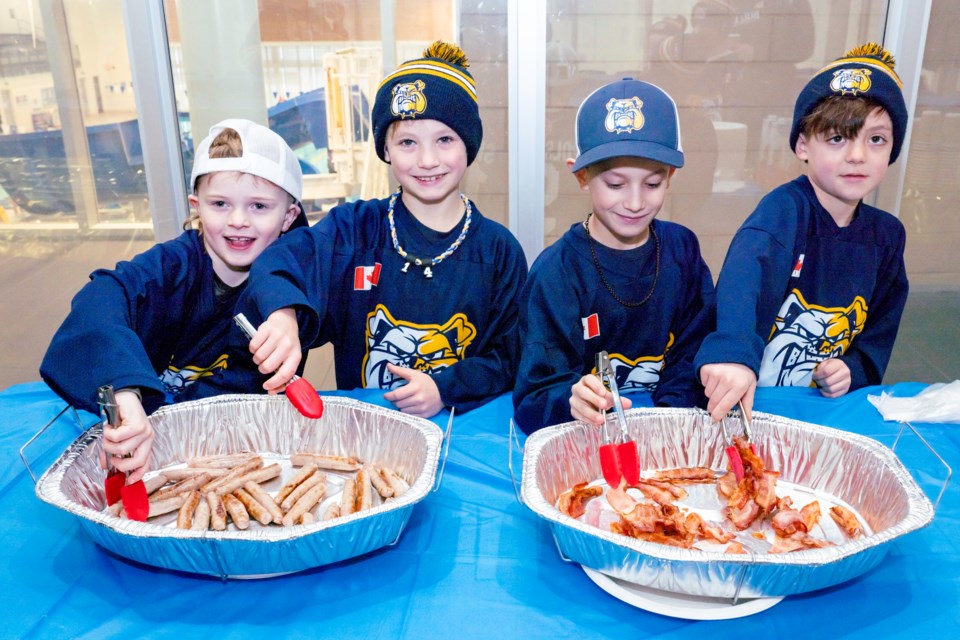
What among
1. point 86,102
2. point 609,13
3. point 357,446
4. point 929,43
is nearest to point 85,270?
point 86,102

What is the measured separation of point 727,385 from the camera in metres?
1.11

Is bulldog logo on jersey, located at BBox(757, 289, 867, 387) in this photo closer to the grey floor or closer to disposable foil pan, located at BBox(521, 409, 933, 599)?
disposable foil pan, located at BBox(521, 409, 933, 599)

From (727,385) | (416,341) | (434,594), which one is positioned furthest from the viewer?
(416,341)

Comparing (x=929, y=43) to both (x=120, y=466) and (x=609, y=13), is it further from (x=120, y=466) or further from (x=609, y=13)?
(x=120, y=466)

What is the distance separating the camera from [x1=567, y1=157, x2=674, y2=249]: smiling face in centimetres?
129

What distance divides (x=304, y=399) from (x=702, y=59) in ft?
6.81

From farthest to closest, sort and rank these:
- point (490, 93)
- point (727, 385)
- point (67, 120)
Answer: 1. point (67, 120)
2. point (490, 93)
3. point (727, 385)

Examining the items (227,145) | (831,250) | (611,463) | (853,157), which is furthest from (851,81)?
(227,145)

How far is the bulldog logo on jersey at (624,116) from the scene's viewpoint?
1.25 m

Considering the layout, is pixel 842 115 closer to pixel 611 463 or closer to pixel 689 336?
pixel 689 336

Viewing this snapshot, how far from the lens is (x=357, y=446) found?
4.06 ft

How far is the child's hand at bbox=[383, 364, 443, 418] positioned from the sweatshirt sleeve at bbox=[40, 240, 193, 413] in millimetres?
406

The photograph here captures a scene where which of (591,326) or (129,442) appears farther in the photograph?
(591,326)

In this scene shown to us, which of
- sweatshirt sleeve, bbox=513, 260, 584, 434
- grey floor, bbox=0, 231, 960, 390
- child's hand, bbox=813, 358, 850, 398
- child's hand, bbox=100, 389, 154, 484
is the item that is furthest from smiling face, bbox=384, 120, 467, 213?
grey floor, bbox=0, 231, 960, 390
